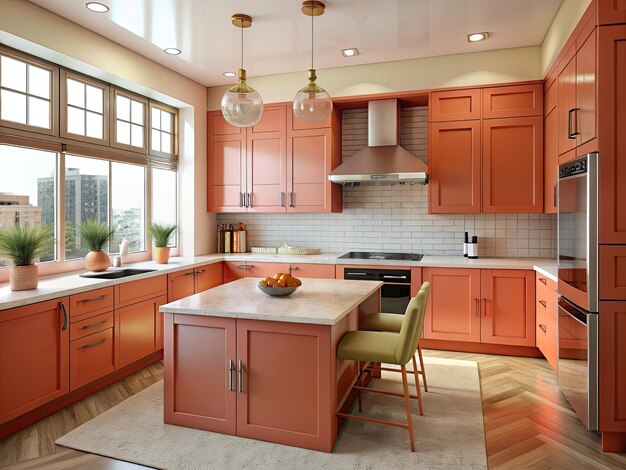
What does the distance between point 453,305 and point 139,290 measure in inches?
114

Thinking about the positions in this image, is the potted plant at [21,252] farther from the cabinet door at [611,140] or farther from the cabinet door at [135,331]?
the cabinet door at [611,140]

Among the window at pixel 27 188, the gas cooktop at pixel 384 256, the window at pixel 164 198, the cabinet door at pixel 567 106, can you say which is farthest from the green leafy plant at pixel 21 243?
the cabinet door at pixel 567 106

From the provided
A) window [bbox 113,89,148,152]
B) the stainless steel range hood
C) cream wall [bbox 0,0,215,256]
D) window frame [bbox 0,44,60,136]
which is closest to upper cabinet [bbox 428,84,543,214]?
the stainless steel range hood

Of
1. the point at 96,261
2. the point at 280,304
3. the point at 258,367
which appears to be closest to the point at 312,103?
the point at 280,304

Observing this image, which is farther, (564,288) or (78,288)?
(78,288)

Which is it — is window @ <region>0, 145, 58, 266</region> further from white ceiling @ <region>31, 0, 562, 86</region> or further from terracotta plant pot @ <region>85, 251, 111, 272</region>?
white ceiling @ <region>31, 0, 562, 86</region>

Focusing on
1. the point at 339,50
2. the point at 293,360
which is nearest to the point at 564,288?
the point at 293,360

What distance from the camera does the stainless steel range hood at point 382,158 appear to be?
4.57 m

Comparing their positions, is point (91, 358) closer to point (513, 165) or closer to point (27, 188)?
point (27, 188)

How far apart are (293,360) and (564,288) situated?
1.87 m

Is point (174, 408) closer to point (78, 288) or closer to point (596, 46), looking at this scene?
point (78, 288)

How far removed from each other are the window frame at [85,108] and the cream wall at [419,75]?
1699 mm

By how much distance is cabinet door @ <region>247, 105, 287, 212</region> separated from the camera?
5.21m

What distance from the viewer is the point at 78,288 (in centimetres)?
321
